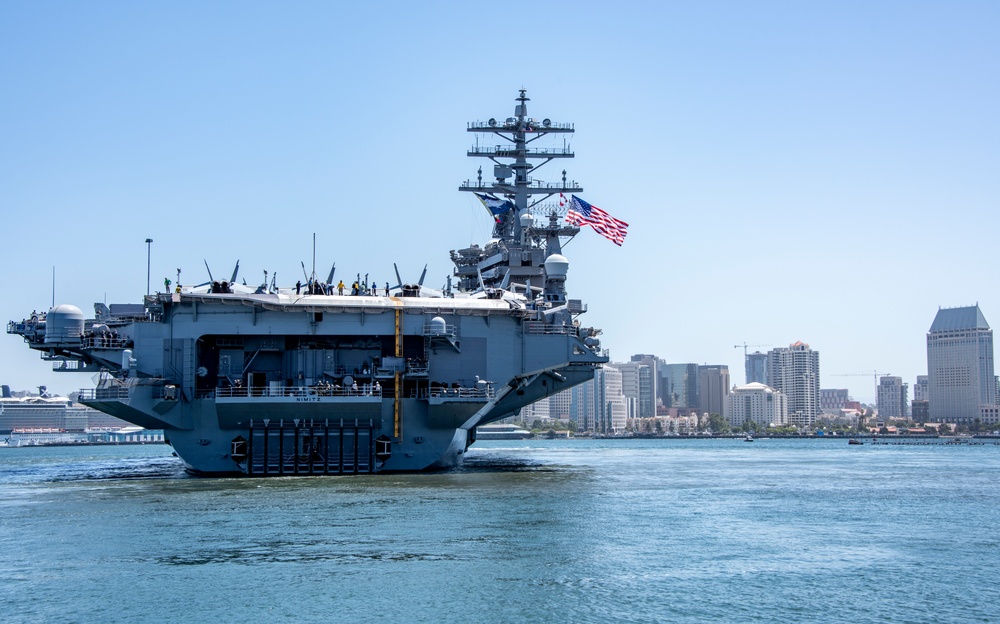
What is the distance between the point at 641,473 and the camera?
45.0m

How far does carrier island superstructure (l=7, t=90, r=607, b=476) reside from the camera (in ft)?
116

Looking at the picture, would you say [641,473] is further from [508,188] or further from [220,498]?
[220,498]

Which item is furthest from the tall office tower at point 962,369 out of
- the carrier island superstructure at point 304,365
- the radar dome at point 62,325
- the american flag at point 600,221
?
the radar dome at point 62,325

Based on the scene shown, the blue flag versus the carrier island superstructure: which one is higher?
the blue flag

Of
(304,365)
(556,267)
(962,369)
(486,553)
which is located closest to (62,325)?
(304,365)

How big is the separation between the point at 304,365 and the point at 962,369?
175946 mm

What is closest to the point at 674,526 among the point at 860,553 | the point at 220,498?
the point at 860,553

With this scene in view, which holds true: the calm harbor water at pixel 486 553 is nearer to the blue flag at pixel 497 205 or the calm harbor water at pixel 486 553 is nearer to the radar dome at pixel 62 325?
the radar dome at pixel 62 325

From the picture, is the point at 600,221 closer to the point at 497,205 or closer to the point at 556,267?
the point at 556,267

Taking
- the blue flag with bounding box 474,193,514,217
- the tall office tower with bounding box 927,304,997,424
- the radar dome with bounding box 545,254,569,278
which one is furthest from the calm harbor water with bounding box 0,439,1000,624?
the tall office tower with bounding box 927,304,997,424

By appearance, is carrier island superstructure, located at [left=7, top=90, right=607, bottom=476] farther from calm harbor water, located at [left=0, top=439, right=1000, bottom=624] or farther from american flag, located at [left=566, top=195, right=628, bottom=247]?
american flag, located at [left=566, top=195, right=628, bottom=247]

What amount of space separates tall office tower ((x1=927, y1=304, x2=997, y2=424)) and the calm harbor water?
165893mm

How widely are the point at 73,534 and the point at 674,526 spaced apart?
13.5 meters

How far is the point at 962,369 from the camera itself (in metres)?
189
